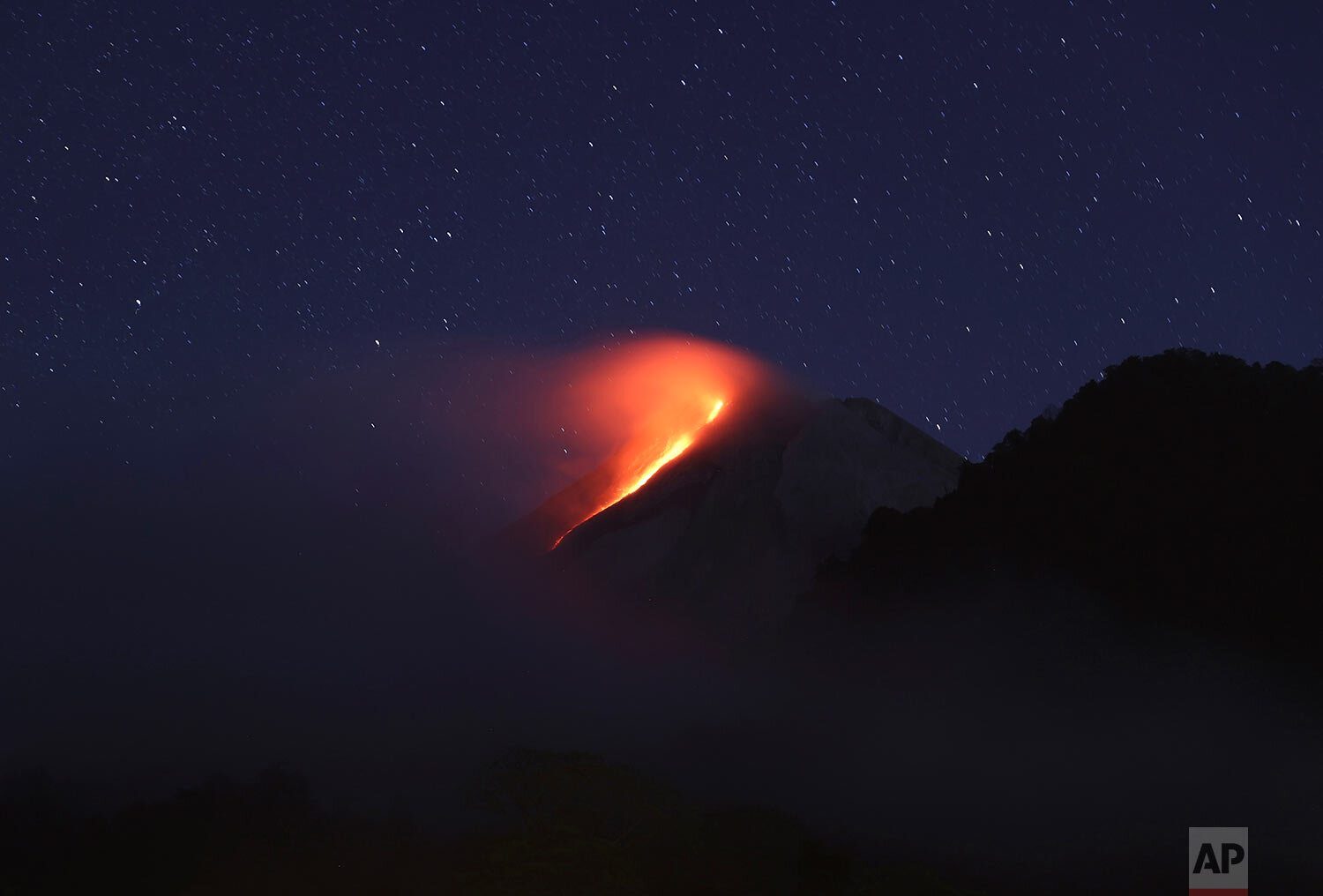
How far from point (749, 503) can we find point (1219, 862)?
4702 cm

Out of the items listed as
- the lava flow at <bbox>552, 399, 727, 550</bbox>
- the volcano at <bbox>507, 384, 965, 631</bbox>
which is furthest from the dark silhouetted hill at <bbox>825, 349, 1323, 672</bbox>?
the lava flow at <bbox>552, 399, 727, 550</bbox>

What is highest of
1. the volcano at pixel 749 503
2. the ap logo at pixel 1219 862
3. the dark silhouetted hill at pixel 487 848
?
the volcano at pixel 749 503

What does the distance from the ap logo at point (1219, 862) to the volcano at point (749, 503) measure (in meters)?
36.7

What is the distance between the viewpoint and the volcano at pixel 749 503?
2625 inches

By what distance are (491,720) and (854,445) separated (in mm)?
32635

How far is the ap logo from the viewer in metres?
24.2

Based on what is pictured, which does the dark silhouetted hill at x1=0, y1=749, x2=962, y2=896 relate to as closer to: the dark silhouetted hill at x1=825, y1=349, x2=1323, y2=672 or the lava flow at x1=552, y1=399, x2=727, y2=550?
the dark silhouetted hill at x1=825, y1=349, x2=1323, y2=672

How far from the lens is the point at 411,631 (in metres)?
73.9

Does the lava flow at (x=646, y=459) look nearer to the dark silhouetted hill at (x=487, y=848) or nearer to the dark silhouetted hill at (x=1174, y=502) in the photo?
the dark silhouetted hill at (x=1174, y=502)

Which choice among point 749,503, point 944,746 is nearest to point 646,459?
point 749,503

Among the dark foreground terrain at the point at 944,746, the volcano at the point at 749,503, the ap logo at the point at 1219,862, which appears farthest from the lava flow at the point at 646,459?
the ap logo at the point at 1219,862

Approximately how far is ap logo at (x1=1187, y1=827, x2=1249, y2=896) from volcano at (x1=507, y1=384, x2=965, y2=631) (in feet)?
120

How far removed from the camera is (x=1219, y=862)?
25.7 metres

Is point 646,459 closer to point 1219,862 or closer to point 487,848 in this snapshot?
point 1219,862
